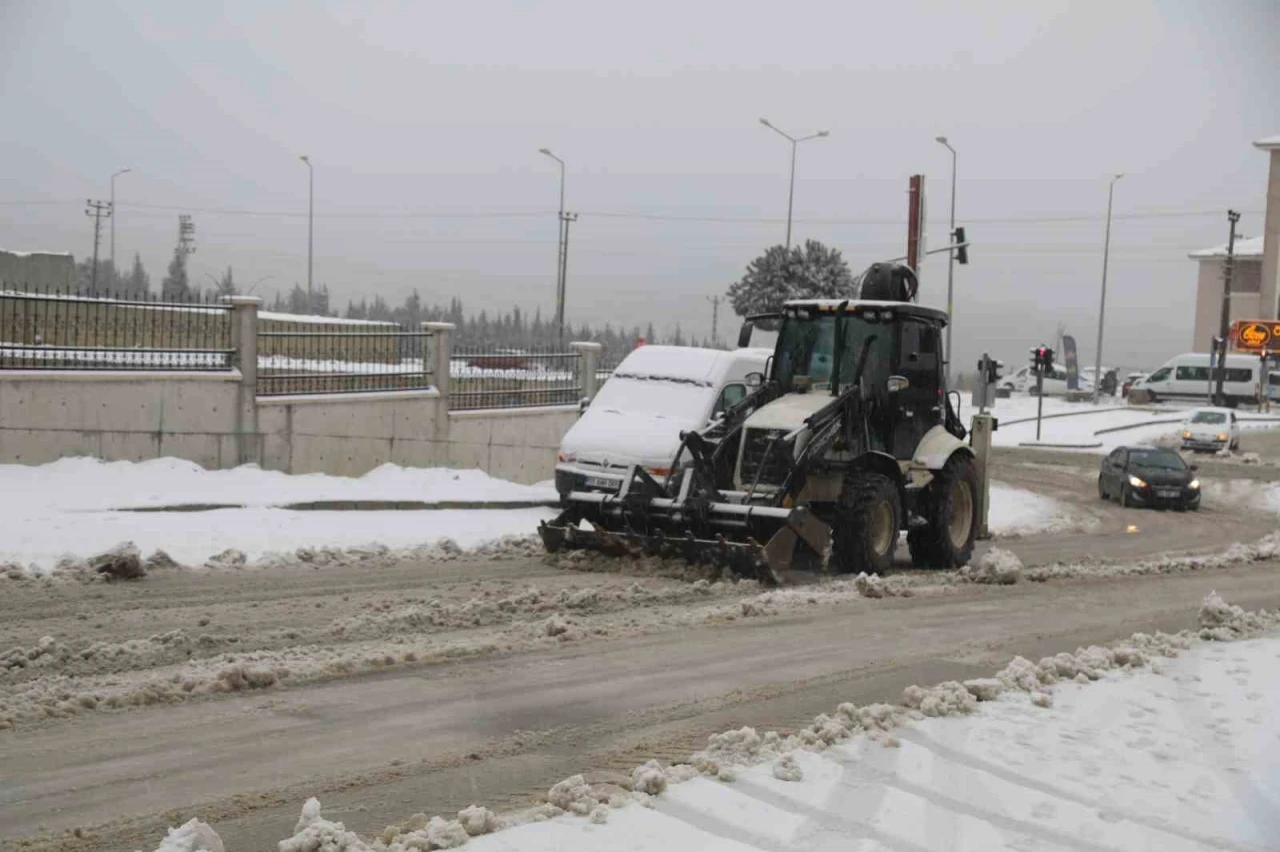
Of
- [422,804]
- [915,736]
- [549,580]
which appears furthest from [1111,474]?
[422,804]

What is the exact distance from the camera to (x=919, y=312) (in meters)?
15.3

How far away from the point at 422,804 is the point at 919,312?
10.2m

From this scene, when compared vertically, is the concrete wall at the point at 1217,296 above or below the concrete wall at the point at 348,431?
above

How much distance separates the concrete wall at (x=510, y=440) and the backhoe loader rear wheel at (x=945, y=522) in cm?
869

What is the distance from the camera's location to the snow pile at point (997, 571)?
15.2 metres

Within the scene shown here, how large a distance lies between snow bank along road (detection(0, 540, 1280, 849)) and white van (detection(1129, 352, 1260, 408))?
179ft

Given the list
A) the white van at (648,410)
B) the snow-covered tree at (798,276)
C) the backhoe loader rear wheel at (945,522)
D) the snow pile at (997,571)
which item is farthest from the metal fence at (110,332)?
the snow-covered tree at (798,276)

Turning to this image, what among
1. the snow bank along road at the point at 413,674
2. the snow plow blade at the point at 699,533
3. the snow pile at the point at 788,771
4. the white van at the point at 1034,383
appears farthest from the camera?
the white van at the point at 1034,383

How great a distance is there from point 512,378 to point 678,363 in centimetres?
437

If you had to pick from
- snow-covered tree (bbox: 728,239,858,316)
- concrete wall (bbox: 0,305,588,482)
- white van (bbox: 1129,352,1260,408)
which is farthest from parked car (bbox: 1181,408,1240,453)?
concrete wall (bbox: 0,305,588,482)

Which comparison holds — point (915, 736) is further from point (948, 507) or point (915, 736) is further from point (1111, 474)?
point (1111, 474)

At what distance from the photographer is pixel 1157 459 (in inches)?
1176

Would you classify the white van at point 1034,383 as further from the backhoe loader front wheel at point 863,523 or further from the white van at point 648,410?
the backhoe loader front wheel at point 863,523

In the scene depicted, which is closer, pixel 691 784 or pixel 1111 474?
pixel 691 784
